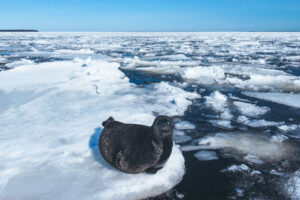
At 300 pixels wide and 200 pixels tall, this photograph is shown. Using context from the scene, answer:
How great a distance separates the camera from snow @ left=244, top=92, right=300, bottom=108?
5.18 m

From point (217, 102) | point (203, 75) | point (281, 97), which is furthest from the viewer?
point (203, 75)

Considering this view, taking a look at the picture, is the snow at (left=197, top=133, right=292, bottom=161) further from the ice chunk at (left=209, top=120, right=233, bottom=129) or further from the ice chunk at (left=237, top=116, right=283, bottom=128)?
the ice chunk at (left=237, top=116, right=283, bottom=128)

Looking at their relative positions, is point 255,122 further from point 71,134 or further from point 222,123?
point 71,134

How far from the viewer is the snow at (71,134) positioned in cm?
236

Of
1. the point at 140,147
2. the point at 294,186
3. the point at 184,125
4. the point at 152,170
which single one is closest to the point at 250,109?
the point at 184,125

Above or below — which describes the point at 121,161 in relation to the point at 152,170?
above

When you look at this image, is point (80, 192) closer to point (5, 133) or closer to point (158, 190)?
point (158, 190)

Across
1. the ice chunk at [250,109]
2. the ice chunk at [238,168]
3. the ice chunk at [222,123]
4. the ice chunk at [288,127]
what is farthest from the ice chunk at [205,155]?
the ice chunk at [250,109]

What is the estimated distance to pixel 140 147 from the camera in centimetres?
237

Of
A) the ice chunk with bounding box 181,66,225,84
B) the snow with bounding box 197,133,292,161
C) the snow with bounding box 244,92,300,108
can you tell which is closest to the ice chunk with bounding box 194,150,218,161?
the snow with bounding box 197,133,292,161

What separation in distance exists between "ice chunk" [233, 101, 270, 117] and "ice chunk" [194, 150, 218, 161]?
1.68 m

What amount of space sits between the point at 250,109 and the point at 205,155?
208 cm

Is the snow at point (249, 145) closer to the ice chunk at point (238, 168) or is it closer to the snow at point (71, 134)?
the ice chunk at point (238, 168)

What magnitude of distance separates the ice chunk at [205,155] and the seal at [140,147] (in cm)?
70
